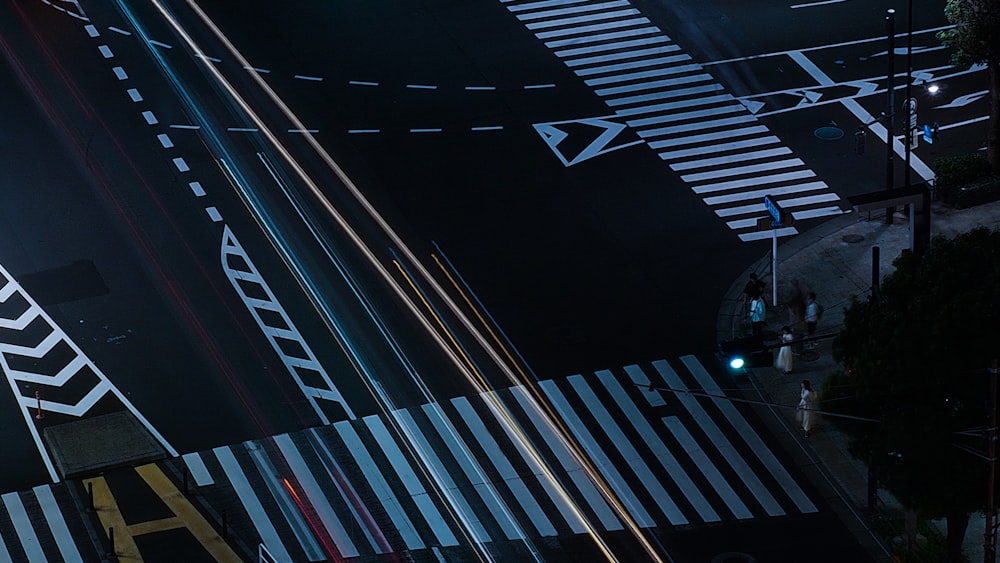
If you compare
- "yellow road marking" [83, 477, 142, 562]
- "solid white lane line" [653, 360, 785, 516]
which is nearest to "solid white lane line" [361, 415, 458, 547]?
"solid white lane line" [653, 360, 785, 516]

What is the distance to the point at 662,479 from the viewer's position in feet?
144

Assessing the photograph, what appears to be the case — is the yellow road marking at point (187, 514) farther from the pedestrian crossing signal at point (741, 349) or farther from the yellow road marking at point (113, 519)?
the pedestrian crossing signal at point (741, 349)

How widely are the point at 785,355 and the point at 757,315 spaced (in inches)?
56.3

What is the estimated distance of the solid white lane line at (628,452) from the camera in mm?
42844

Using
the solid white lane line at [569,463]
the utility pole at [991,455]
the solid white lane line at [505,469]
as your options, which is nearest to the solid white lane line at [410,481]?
the solid white lane line at [505,469]

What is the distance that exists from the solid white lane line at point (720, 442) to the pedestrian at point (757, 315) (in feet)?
8.50

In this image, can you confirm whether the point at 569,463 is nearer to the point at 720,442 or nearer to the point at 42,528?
the point at 720,442

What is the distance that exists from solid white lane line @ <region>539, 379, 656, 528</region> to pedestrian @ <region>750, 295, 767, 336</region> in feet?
18.9

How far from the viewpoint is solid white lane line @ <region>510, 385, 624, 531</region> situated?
42594mm

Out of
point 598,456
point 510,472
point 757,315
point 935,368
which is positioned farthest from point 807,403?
point 935,368

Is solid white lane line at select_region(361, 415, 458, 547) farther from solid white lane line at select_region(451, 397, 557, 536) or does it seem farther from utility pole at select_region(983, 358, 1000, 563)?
utility pole at select_region(983, 358, 1000, 563)

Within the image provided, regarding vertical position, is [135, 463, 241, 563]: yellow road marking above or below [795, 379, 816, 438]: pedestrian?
above

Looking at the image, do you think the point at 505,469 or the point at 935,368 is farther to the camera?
the point at 505,469

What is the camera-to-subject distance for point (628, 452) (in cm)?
4488
